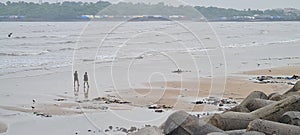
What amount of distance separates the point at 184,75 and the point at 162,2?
15.4 metres

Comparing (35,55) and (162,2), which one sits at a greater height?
(162,2)

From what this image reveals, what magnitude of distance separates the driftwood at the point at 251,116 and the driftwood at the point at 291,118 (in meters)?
0.24

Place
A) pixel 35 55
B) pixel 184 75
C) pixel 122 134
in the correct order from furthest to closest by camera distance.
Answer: pixel 35 55
pixel 184 75
pixel 122 134

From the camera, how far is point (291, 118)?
7.01 meters

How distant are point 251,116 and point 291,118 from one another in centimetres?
69

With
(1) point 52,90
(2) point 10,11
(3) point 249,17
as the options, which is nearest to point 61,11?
(2) point 10,11

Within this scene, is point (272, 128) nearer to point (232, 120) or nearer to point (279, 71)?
point (232, 120)

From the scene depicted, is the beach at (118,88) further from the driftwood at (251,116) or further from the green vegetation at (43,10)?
the green vegetation at (43,10)

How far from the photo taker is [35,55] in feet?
117

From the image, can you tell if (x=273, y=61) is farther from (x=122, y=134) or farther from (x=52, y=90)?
(x=122, y=134)

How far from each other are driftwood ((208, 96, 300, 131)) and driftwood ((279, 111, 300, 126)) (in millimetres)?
244

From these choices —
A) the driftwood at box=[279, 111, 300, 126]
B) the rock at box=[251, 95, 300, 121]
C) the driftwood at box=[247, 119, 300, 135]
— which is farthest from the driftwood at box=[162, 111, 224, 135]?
the driftwood at box=[279, 111, 300, 126]

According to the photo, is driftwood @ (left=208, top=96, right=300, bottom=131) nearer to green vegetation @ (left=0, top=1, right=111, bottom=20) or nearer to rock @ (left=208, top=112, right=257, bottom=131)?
rock @ (left=208, top=112, right=257, bottom=131)

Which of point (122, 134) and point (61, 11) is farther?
point (61, 11)
